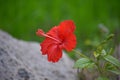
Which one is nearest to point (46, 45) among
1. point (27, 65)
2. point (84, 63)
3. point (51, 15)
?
point (84, 63)

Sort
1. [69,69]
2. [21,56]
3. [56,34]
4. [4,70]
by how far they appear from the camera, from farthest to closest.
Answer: [69,69], [21,56], [4,70], [56,34]

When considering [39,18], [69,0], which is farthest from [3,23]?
[69,0]

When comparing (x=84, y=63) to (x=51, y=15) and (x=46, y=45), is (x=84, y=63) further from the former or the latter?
(x=51, y=15)

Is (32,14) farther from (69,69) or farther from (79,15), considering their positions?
(69,69)

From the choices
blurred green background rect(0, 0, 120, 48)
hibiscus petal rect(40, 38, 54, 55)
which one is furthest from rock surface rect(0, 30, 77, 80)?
blurred green background rect(0, 0, 120, 48)

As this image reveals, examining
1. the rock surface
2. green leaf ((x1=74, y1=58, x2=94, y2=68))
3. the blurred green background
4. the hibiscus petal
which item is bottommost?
green leaf ((x1=74, y1=58, x2=94, y2=68))

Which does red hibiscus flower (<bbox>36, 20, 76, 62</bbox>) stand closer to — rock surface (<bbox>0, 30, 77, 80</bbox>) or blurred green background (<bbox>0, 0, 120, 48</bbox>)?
rock surface (<bbox>0, 30, 77, 80</bbox>)
